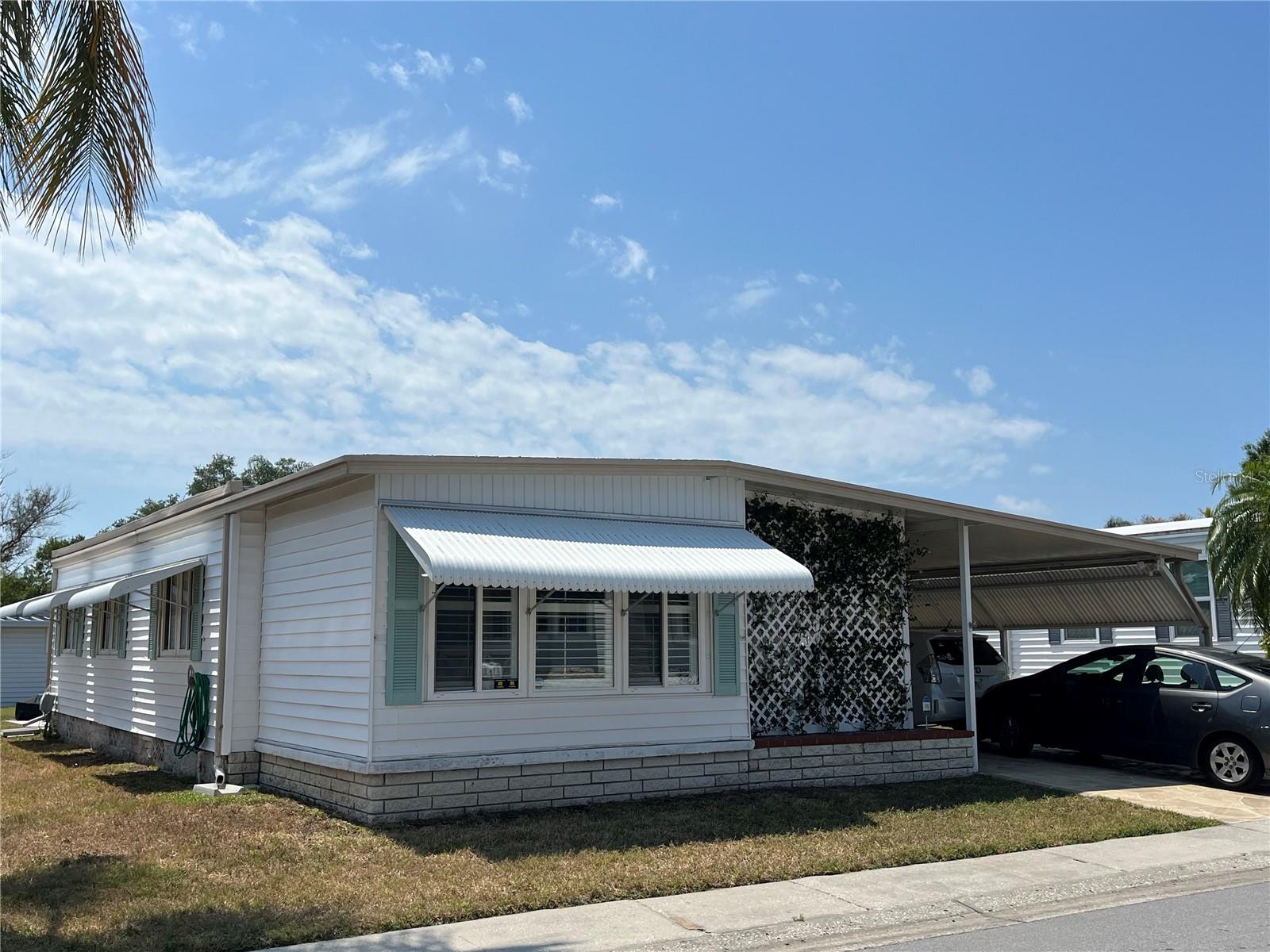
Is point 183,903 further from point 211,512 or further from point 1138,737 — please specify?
point 1138,737

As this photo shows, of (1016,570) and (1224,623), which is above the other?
(1016,570)

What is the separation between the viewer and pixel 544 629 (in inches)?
399

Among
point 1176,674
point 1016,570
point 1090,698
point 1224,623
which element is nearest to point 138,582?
point 1090,698

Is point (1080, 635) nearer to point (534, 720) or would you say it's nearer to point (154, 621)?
point (534, 720)

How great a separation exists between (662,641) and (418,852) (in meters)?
3.27

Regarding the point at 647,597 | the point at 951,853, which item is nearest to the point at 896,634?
the point at 647,597

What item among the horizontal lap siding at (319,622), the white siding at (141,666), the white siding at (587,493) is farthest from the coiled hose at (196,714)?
the white siding at (587,493)

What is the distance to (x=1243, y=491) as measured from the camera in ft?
59.3

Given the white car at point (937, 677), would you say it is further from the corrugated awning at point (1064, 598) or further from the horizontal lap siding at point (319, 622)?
the horizontal lap siding at point (319, 622)

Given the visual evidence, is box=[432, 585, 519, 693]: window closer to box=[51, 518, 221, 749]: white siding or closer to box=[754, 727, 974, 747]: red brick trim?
box=[754, 727, 974, 747]: red brick trim

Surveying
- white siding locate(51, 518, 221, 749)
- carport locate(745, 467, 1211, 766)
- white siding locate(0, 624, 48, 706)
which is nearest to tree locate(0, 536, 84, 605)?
white siding locate(0, 624, 48, 706)

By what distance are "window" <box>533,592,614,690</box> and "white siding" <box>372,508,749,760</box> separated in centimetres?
17

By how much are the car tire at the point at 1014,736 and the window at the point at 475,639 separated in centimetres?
761

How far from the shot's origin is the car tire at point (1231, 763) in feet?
37.6
